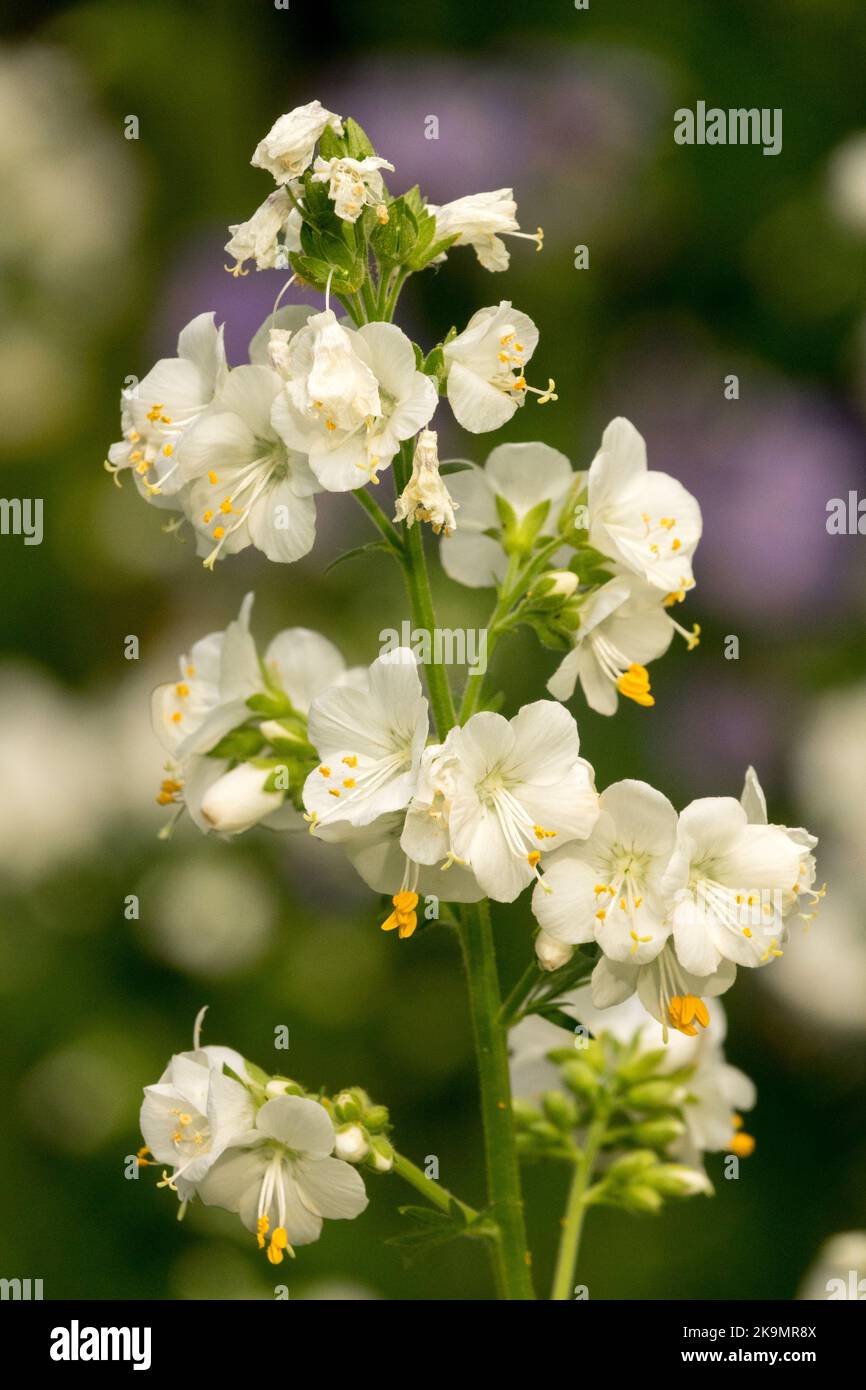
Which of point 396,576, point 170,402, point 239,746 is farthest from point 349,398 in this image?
point 396,576

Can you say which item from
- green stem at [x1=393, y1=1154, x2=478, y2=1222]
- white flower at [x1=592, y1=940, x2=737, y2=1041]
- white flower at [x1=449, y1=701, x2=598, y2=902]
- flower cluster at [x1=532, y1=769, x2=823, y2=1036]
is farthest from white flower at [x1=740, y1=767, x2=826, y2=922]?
green stem at [x1=393, y1=1154, x2=478, y2=1222]

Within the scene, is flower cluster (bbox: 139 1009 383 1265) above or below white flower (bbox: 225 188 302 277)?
below

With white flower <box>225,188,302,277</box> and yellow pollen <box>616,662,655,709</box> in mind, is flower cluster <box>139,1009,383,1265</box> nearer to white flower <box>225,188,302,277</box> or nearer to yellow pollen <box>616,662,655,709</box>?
yellow pollen <box>616,662,655,709</box>

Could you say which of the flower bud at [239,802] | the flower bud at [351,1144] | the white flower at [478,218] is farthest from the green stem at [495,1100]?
the white flower at [478,218]

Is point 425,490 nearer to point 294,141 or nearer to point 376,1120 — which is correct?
point 294,141
